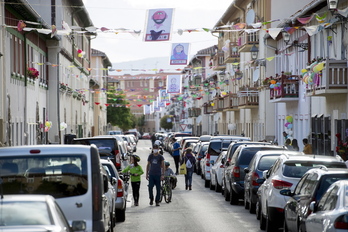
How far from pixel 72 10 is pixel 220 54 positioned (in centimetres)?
2158

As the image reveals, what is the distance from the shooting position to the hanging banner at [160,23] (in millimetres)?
33312

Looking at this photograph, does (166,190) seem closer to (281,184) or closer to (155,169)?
(155,169)

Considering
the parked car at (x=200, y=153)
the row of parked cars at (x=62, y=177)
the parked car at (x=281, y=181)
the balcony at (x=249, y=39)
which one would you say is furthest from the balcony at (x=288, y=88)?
the row of parked cars at (x=62, y=177)

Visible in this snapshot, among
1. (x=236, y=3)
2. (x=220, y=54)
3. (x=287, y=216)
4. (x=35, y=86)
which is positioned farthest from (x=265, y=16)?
(x=287, y=216)

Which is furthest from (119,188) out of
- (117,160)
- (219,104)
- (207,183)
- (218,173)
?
(219,104)

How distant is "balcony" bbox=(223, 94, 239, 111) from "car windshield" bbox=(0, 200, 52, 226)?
58.0 m

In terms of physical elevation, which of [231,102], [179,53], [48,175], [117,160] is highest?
[179,53]

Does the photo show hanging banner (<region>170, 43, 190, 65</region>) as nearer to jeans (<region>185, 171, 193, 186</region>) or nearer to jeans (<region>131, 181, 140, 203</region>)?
jeans (<region>185, 171, 193, 186</region>)

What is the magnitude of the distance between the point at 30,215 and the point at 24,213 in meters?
0.08

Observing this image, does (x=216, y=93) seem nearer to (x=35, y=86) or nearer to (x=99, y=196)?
(x=35, y=86)

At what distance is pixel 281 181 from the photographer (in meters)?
17.3

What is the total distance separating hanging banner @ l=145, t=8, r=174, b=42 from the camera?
109 ft

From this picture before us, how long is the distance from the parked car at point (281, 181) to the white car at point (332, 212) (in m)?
4.07

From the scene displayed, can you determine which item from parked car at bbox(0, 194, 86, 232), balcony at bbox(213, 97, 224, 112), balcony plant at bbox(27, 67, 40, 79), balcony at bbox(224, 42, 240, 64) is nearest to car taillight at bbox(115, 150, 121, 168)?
balcony plant at bbox(27, 67, 40, 79)
